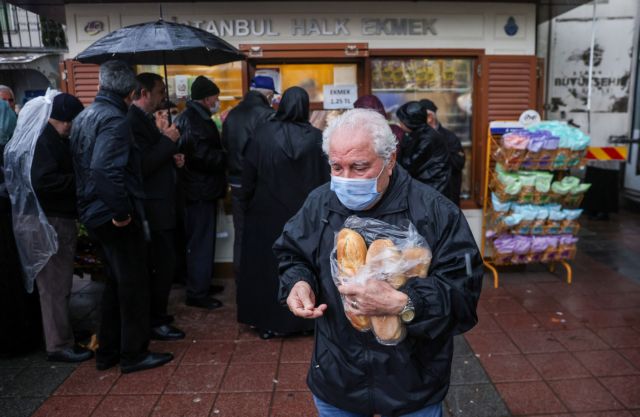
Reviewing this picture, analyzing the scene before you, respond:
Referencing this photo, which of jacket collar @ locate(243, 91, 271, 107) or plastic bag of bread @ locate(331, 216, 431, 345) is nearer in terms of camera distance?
plastic bag of bread @ locate(331, 216, 431, 345)

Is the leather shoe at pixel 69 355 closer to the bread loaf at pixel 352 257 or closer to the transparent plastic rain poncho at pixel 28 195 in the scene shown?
the transparent plastic rain poncho at pixel 28 195

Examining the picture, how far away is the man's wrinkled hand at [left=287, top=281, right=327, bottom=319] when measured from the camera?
1.81 m

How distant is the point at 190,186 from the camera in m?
5.09

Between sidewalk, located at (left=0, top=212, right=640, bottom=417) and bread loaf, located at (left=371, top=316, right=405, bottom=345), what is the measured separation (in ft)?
6.01

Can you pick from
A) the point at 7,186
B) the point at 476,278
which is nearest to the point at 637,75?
the point at 476,278

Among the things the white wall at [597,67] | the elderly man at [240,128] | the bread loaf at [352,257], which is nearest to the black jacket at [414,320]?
the bread loaf at [352,257]

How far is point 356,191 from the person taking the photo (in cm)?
191

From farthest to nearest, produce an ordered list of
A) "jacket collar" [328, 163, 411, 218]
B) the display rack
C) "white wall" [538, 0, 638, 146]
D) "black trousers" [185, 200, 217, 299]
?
"white wall" [538, 0, 638, 146] → the display rack → "black trousers" [185, 200, 217, 299] → "jacket collar" [328, 163, 411, 218]

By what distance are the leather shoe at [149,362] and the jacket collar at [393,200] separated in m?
2.58

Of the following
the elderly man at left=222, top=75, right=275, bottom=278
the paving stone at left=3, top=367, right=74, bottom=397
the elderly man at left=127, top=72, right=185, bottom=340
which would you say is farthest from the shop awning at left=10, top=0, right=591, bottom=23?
the paving stone at left=3, top=367, right=74, bottom=397

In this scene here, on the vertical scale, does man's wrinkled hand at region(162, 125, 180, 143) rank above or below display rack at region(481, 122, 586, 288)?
above

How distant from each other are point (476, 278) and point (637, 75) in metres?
8.75

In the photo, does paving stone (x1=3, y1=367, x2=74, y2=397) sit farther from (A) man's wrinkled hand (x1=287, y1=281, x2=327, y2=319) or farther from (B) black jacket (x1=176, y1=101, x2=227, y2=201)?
(A) man's wrinkled hand (x1=287, y1=281, x2=327, y2=319)

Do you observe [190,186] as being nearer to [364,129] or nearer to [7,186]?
[7,186]
